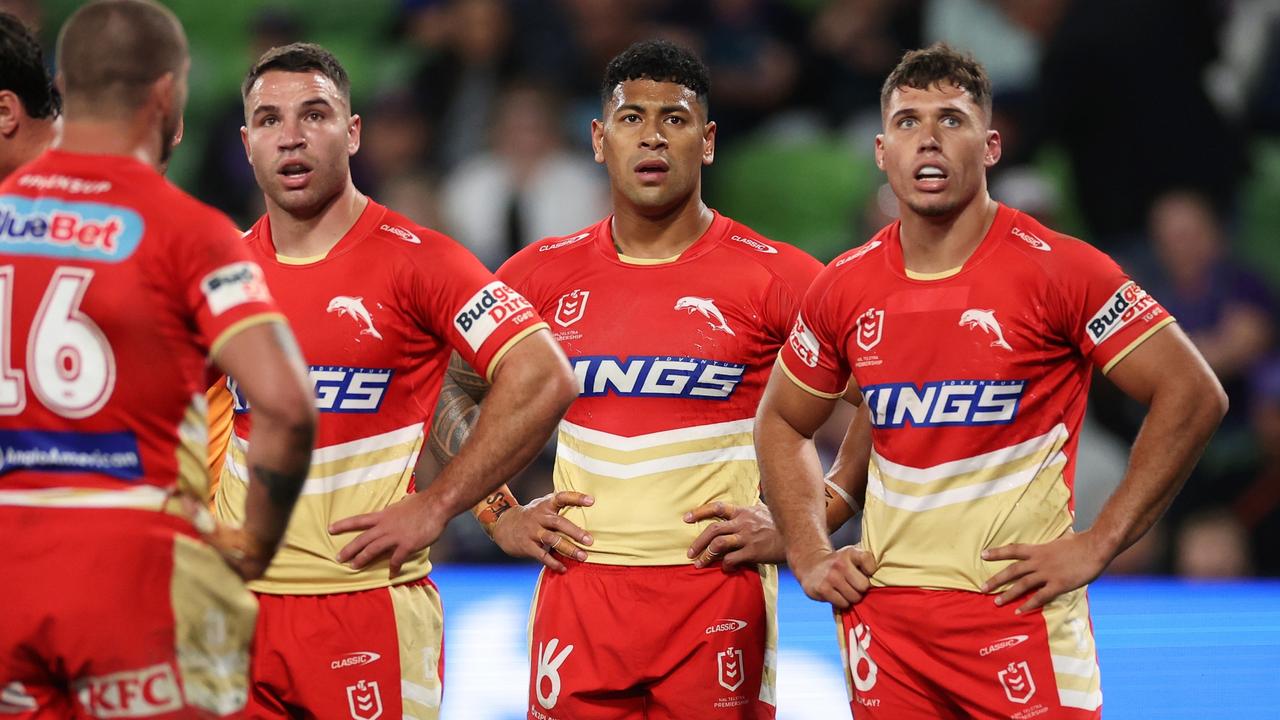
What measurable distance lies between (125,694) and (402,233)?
179cm

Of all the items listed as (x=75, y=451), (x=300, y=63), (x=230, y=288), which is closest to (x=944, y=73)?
(x=300, y=63)

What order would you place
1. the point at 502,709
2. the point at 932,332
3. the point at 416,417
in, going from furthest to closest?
the point at 502,709 < the point at 416,417 < the point at 932,332

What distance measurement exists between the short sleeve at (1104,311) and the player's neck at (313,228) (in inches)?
81.7

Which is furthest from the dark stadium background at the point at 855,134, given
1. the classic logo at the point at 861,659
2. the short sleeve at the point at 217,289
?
the short sleeve at the point at 217,289

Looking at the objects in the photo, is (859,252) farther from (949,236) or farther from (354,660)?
(354,660)

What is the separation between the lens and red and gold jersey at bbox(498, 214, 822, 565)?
15.5ft

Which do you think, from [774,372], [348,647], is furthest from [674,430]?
[348,647]

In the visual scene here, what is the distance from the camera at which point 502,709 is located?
5984 millimetres

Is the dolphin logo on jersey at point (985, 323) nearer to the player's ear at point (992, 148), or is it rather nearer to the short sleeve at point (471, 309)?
the player's ear at point (992, 148)

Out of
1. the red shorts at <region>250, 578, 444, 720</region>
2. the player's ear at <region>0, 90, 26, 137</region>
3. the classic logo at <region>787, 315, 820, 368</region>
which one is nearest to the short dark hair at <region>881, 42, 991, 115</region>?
the classic logo at <region>787, 315, 820, 368</region>

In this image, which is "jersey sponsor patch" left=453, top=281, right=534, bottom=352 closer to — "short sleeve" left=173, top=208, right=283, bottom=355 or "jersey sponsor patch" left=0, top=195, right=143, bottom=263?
"short sleeve" left=173, top=208, right=283, bottom=355

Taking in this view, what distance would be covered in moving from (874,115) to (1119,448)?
2687 millimetres

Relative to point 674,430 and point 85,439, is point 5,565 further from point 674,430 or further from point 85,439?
point 674,430

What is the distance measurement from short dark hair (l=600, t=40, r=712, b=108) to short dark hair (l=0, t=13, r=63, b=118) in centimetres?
173
